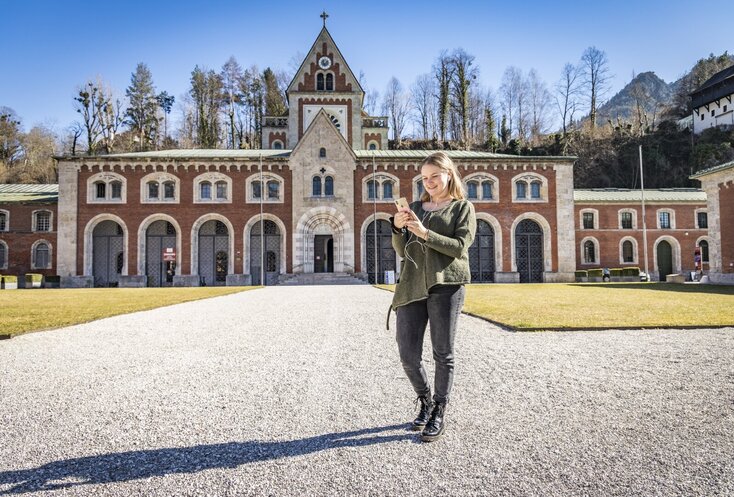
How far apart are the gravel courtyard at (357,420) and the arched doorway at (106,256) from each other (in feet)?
97.6

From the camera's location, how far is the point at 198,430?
3631 mm

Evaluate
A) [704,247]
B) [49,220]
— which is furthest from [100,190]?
[704,247]

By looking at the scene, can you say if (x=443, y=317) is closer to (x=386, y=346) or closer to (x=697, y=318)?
(x=386, y=346)

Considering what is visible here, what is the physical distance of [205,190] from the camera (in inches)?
1359

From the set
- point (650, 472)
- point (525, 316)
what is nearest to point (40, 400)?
point (650, 472)

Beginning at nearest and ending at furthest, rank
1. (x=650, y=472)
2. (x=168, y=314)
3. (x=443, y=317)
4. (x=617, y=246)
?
1. (x=650, y=472)
2. (x=443, y=317)
3. (x=168, y=314)
4. (x=617, y=246)

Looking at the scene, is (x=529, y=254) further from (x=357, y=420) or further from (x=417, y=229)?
(x=417, y=229)

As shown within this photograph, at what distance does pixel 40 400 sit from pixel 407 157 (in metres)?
32.5

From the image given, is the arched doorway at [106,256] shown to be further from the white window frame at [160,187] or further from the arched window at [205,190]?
the arched window at [205,190]

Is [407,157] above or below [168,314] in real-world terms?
above

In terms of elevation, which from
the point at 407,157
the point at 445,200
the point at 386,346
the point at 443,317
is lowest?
the point at 386,346

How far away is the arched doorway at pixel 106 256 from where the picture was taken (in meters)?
33.9

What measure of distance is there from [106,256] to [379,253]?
20074 millimetres

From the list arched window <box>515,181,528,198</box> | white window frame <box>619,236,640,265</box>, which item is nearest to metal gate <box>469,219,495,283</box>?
arched window <box>515,181,528,198</box>
